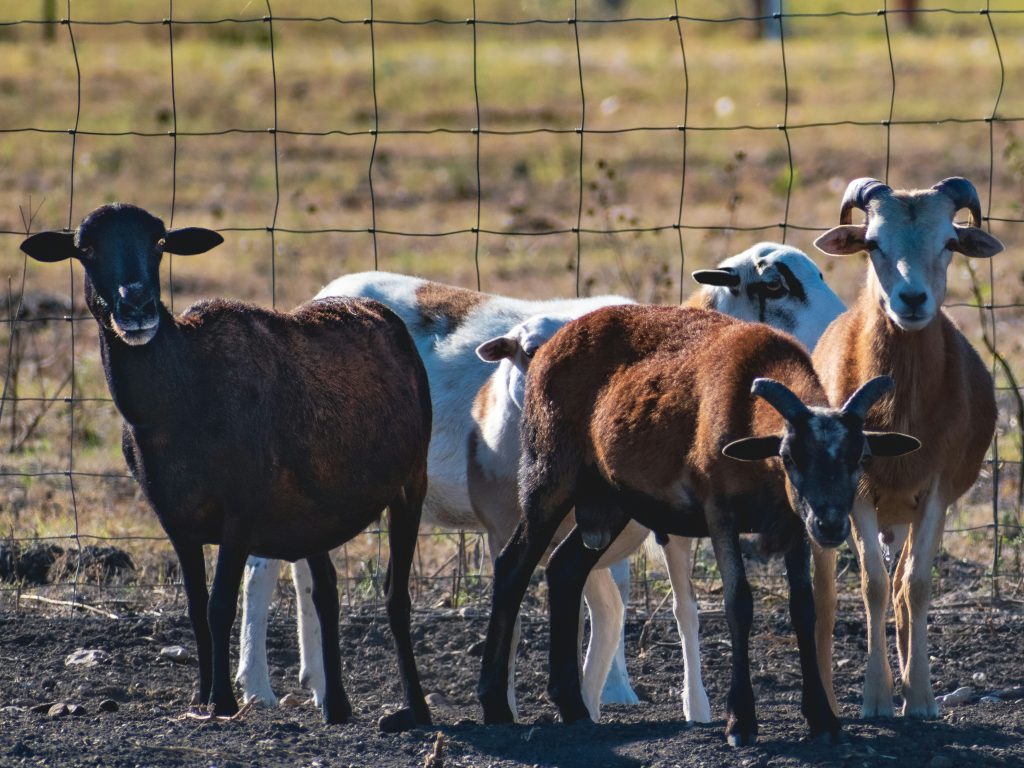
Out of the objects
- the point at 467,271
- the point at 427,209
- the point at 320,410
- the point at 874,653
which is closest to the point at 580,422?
the point at 320,410

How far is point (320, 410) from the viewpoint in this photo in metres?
5.88

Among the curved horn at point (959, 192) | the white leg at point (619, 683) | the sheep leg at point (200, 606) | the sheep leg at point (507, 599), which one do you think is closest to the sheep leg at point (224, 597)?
the sheep leg at point (200, 606)

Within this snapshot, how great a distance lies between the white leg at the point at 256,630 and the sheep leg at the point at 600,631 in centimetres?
131

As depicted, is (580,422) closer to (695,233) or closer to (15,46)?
(695,233)

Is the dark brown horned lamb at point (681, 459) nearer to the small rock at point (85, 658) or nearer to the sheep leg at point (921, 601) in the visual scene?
the sheep leg at point (921, 601)

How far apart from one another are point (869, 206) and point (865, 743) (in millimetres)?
2071

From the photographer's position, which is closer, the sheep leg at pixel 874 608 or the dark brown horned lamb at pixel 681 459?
the dark brown horned lamb at pixel 681 459

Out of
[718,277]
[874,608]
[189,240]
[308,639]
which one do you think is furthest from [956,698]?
[189,240]

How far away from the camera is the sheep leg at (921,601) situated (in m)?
5.96

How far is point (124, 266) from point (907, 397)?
283cm

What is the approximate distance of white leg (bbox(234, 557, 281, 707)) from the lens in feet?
22.5

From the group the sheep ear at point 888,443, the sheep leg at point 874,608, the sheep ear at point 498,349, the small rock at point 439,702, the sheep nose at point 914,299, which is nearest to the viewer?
the sheep ear at point 888,443

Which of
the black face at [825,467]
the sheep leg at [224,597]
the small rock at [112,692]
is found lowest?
the small rock at [112,692]

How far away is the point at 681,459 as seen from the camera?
551 cm
